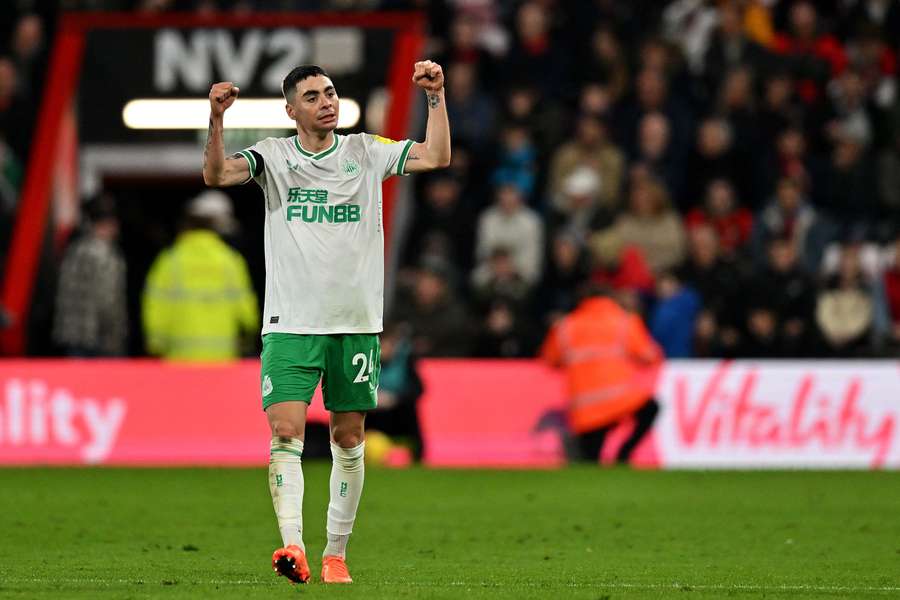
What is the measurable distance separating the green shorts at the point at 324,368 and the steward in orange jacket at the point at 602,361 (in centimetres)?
800

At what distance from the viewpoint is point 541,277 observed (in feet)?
61.8

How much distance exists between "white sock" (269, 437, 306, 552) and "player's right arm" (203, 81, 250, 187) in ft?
3.66

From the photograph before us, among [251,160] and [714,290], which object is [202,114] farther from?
[251,160]

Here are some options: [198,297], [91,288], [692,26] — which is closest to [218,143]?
[198,297]

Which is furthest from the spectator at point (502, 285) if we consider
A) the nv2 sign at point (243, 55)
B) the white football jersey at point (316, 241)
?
the white football jersey at point (316, 241)

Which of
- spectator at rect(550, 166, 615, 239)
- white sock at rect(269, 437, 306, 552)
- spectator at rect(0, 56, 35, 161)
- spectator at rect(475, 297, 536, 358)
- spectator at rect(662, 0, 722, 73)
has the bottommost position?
A: spectator at rect(475, 297, 536, 358)

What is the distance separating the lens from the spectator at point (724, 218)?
1880 centimetres

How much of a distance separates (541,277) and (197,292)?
11.5ft

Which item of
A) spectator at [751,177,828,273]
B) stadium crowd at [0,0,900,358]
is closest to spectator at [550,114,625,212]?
stadium crowd at [0,0,900,358]

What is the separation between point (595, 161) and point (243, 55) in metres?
3.61

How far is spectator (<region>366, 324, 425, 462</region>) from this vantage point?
54.5 ft

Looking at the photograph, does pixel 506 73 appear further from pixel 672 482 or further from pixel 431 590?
pixel 431 590

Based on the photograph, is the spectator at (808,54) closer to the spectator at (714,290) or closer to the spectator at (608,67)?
the spectator at (608,67)

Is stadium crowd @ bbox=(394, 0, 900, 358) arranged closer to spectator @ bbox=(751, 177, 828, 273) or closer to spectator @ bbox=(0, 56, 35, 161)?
spectator @ bbox=(751, 177, 828, 273)
